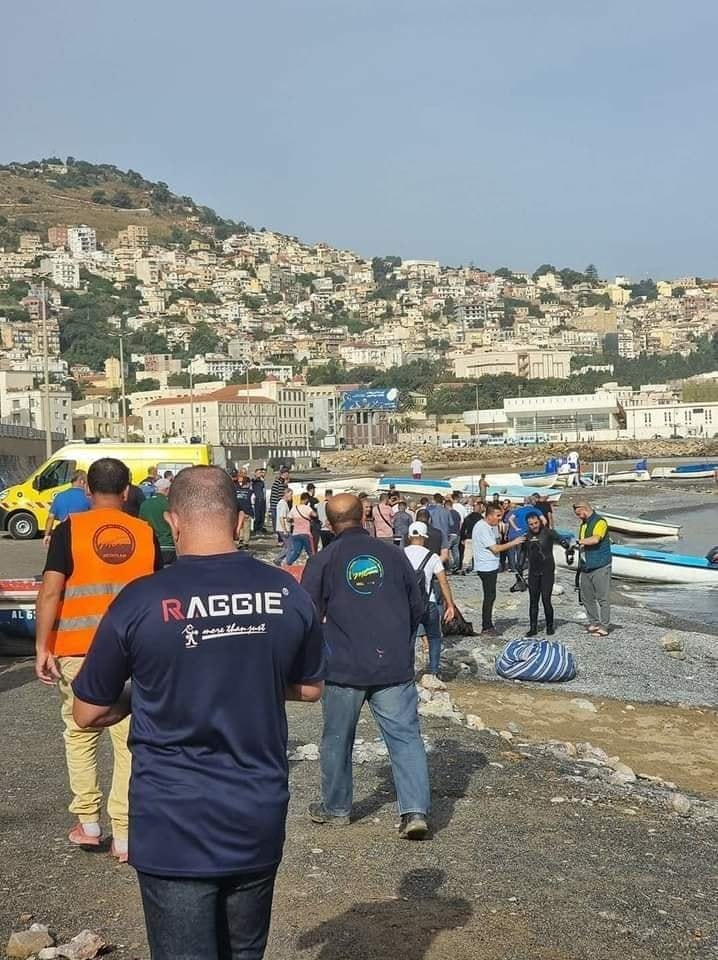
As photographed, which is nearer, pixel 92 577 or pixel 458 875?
Answer: pixel 92 577

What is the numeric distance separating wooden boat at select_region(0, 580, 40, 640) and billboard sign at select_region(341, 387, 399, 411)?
149 m

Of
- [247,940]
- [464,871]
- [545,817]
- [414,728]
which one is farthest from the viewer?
[545,817]

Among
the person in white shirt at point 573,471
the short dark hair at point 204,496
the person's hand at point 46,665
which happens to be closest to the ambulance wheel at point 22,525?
the person's hand at point 46,665

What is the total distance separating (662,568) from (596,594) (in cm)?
1062

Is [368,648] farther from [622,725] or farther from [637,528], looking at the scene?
[637,528]

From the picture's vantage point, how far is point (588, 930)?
17.1 ft

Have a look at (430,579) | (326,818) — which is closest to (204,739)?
(326,818)

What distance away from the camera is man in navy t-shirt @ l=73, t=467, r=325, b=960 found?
3.24m

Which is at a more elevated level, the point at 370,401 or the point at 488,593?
the point at 370,401

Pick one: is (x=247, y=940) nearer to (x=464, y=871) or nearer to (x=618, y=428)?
(x=464, y=871)

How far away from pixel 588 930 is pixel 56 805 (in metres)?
3.14

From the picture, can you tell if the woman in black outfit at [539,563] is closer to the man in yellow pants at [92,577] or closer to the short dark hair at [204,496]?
the man in yellow pants at [92,577]

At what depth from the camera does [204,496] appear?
3.48 metres

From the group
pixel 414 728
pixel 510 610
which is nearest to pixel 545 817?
pixel 414 728
